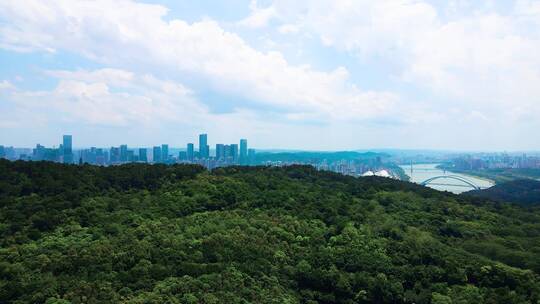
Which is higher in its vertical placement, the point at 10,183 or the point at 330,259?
the point at 10,183

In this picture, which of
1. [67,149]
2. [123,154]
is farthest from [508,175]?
[67,149]

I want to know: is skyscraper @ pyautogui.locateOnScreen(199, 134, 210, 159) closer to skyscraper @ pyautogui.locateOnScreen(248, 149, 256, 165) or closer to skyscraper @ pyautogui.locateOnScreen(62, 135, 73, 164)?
skyscraper @ pyautogui.locateOnScreen(248, 149, 256, 165)

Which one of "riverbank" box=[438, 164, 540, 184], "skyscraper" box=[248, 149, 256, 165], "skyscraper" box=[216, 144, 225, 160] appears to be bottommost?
"riverbank" box=[438, 164, 540, 184]

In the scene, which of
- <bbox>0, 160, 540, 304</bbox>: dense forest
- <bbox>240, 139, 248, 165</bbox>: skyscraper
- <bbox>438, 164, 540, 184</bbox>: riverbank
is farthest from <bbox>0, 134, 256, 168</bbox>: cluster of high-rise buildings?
<bbox>0, 160, 540, 304</bbox>: dense forest

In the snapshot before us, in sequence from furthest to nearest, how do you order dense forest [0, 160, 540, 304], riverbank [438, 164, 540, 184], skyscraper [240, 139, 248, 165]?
skyscraper [240, 139, 248, 165] < riverbank [438, 164, 540, 184] < dense forest [0, 160, 540, 304]

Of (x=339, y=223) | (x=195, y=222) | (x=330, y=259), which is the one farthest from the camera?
(x=339, y=223)

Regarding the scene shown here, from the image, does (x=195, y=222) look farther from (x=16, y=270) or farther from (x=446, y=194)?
(x=446, y=194)

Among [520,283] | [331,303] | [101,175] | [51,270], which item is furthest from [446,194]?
[51,270]

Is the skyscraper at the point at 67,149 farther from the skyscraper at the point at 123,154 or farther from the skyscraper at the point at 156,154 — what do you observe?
the skyscraper at the point at 156,154
